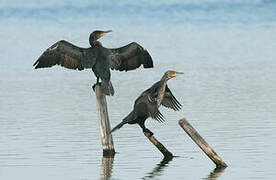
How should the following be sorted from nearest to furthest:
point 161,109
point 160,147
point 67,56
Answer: point 160,147 → point 67,56 → point 161,109

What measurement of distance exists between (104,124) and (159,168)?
1515 mm

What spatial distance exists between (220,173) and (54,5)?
44.3 m

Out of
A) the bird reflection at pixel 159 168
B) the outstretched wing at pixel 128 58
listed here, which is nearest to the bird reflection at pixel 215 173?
the bird reflection at pixel 159 168

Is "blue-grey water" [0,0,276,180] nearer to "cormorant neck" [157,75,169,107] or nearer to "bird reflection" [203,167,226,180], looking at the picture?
"bird reflection" [203,167,226,180]

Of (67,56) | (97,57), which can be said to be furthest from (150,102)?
(67,56)

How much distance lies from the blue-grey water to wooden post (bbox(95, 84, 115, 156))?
0.15 metres

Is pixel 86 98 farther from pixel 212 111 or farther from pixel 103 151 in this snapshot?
pixel 103 151

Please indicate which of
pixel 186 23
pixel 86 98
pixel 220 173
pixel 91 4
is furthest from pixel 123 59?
pixel 91 4

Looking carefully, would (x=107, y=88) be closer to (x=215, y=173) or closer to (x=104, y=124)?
(x=104, y=124)

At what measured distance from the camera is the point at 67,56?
47.8 feet

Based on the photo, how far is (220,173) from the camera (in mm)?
12266

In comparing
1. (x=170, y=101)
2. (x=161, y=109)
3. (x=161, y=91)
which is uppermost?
(x=161, y=91)

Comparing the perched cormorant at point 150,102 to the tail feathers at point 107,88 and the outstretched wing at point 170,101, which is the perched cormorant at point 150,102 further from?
the tail feathers at point 107,88

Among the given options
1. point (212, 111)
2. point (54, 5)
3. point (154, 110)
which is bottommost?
point (54, 5)
